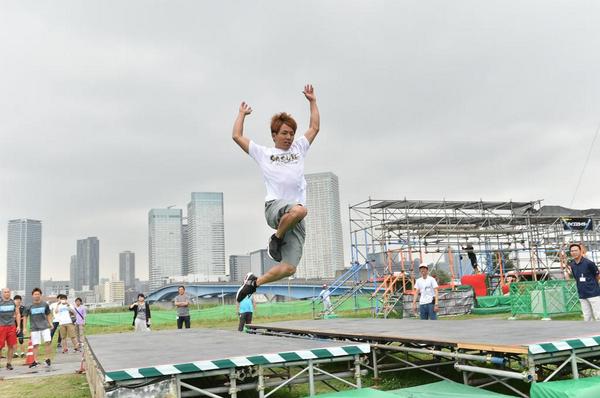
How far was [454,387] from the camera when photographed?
4.69 meters

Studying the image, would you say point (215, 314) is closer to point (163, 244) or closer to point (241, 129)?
point (241, 129)

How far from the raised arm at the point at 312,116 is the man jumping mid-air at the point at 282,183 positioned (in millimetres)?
125

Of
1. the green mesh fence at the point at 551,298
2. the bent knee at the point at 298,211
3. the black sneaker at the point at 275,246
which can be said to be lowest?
the green mesh fence at the point at 551,298

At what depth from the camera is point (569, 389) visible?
4.04m

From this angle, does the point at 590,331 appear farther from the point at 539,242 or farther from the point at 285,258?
the point at 539,242

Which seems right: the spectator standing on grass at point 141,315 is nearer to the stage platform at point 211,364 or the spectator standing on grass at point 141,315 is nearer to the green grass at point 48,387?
the green grass at point 48,387

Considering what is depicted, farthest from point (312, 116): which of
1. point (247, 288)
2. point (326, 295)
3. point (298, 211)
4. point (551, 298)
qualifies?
point (326, 295)

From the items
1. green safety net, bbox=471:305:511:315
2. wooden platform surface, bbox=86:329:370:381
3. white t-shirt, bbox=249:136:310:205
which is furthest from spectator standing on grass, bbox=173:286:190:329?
green safety net, bbox=471:305:511:315

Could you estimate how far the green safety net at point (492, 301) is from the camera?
21.1 metres

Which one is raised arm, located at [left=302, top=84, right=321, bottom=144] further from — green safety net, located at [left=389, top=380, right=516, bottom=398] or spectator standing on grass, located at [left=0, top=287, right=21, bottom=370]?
spectator standing on grass, located at [left=0, top=287, right=21, bottom=370]

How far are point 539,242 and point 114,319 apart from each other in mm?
21919

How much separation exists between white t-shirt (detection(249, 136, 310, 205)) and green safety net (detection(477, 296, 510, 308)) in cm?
1886

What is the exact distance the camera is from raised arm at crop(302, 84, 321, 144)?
4859mm

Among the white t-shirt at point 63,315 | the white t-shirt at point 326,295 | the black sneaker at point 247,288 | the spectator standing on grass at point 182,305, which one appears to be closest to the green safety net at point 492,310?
the white t-shirt at point 326,295
